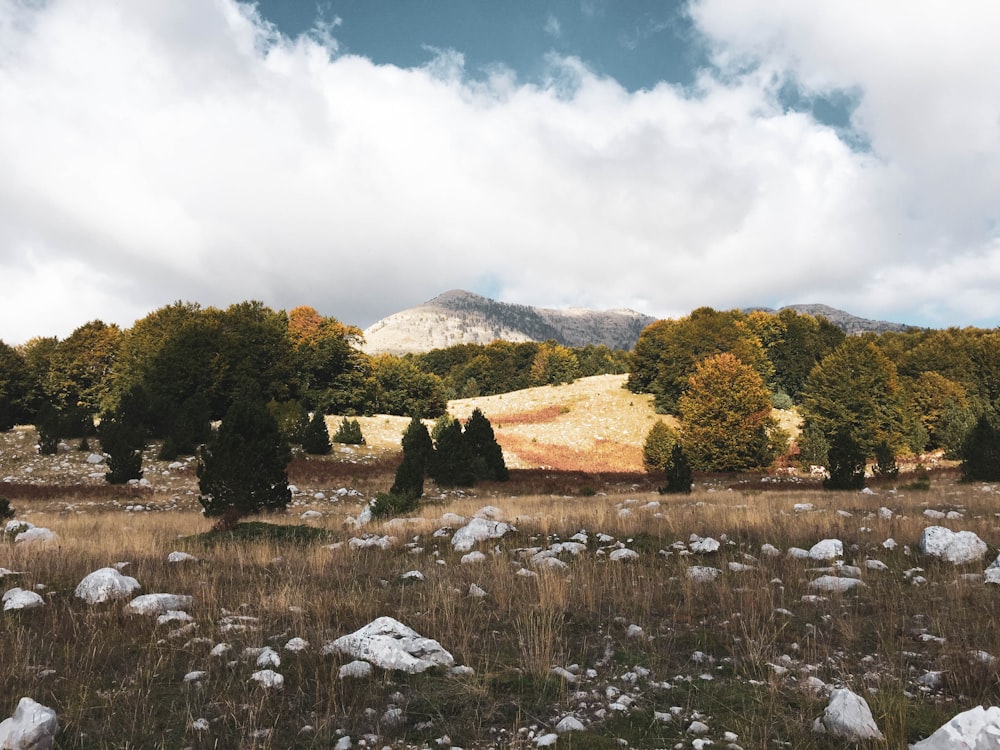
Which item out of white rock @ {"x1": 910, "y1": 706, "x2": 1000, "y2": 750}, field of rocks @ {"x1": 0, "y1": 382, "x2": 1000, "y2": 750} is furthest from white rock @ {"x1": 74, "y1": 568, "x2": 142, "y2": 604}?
white rock @ {"x1": 910, "y1": 706, "x2": 1000, "y2": 750}

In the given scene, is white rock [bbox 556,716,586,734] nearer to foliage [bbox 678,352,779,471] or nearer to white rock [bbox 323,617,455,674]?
white rock [bbox 323,617,455,674]

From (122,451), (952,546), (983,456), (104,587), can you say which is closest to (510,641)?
(104,587)

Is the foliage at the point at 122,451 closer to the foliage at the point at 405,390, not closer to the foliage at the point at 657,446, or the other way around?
the foliage at the point at 657,446

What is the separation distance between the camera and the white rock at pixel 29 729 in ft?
8.91

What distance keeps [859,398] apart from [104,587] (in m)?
56.5

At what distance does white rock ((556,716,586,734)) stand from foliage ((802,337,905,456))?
52.6 m

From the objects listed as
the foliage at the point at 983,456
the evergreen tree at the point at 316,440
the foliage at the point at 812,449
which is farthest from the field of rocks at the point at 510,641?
the foliage at the point at 812,449

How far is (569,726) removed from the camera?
3.08 meters

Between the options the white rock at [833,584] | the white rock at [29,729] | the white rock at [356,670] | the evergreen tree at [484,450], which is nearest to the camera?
the white rock at [29,729]

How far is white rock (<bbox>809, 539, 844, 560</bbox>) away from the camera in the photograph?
738cm

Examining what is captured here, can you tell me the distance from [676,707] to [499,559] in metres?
4.22

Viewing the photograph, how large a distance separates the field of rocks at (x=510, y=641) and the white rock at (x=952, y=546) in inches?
1.0

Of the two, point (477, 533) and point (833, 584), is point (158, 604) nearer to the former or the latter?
point (477, 533)

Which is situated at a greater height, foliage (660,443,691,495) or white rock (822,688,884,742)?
white rock (822,688,884,742)
